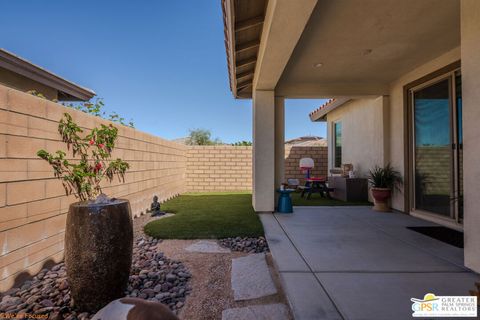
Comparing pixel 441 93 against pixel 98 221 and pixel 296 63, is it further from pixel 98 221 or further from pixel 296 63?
pixel 98 221

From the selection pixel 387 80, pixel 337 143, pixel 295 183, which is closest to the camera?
pixel 387 80

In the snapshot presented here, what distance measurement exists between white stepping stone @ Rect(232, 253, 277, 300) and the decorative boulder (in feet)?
3.00

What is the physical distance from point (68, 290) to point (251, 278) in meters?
1.52

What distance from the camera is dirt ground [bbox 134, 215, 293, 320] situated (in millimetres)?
1839

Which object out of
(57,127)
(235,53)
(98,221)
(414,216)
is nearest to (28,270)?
(98,221)

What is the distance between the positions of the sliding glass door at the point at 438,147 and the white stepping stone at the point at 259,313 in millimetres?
3203

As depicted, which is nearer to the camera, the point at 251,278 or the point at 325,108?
the point at 251,278

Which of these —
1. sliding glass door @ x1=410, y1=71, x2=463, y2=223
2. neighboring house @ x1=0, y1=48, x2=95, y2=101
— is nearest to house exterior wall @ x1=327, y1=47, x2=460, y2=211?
sliding glass door @ x1=410, y1=71, x2=463, y2=223

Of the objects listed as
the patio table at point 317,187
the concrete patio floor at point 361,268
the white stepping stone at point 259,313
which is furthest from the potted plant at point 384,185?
the white stepping stone at point 259,313

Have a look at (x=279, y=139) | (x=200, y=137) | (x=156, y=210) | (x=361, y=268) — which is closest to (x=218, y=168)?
(x=279, y=139)

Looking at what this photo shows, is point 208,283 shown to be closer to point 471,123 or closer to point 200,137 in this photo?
point 471,123

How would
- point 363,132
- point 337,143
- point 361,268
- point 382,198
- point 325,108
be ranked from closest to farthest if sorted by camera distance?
1. point 361,268
2. point 382,198
3. point 363,132
4. point 325,108
5. point 337,143

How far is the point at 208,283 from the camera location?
2.24m

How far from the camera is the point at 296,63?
4441 millimetres
